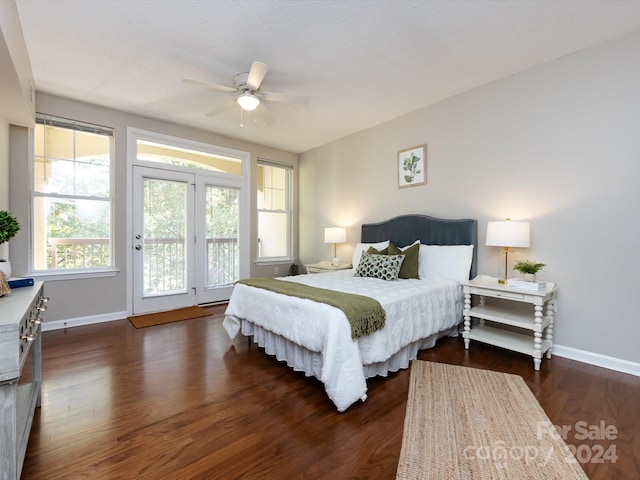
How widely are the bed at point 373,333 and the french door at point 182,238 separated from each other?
184 cm

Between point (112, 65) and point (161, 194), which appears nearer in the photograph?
point (112, 65)

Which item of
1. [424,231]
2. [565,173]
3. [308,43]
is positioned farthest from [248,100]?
[565,173]

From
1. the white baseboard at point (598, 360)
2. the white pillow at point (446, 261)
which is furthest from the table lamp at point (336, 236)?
the white baseboard at point (598, 360)

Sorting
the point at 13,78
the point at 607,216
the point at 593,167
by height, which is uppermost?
the point at 13,78

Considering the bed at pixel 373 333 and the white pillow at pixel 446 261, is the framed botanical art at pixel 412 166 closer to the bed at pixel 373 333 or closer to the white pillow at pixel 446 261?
the bed at pixel 373 333

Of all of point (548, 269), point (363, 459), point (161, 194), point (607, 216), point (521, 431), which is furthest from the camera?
point (161, 194)

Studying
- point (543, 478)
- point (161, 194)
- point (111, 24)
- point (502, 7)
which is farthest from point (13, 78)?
point (543, 478)

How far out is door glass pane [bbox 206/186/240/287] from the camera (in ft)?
15.5

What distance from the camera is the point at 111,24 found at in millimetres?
2285

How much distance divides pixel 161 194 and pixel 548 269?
4.69m

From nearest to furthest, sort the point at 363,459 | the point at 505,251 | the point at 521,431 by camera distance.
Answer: the point at 363,459
the point at 521,431
the point at 505,251

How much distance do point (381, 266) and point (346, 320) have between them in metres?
1.44

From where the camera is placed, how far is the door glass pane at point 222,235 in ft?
15.5

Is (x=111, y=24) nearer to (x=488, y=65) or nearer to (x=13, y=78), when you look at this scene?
(x=13, y=78)
